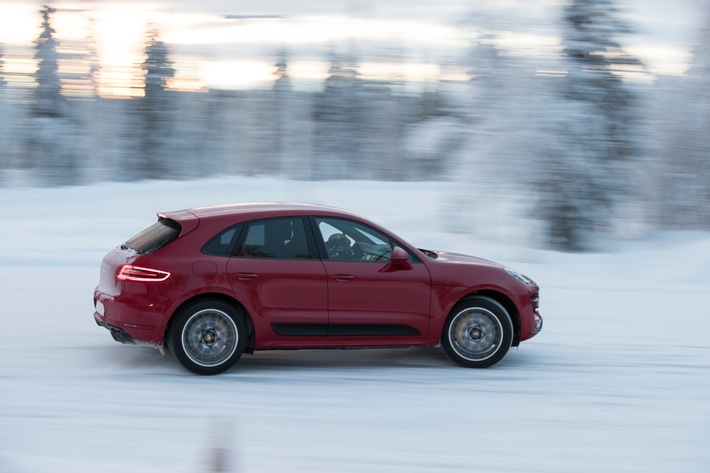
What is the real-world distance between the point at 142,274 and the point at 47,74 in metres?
35.7

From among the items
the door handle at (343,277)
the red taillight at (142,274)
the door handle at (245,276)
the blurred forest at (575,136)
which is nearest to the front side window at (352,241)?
the door handle at (343,277)

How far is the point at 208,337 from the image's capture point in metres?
7.83

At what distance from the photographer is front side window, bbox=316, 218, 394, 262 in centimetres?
812

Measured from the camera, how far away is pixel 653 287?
1482cm

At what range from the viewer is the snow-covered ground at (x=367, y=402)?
5.82 metres

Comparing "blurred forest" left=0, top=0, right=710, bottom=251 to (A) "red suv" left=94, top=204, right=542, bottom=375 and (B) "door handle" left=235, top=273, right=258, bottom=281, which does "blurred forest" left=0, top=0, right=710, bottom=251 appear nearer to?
(A) "red suv" left=94, top=204, right=542, bottom=375

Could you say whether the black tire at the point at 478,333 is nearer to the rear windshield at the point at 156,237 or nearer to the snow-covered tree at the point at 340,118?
the rear windshield at the point at 156,237

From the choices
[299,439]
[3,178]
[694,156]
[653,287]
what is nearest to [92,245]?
[653,287]

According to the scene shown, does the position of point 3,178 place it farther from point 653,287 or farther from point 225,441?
point 225,441

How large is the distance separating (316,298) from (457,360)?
1500 millimetres

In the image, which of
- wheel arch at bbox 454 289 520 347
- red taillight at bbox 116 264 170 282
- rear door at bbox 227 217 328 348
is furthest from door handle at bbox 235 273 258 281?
wheel arch at bbox 454 289 520 347

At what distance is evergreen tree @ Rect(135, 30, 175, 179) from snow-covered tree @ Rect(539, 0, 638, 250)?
27179mm

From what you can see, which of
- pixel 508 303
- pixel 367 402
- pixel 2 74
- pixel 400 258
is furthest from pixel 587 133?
pixel 2 74

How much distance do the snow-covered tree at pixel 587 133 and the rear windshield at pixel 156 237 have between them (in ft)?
42.5
